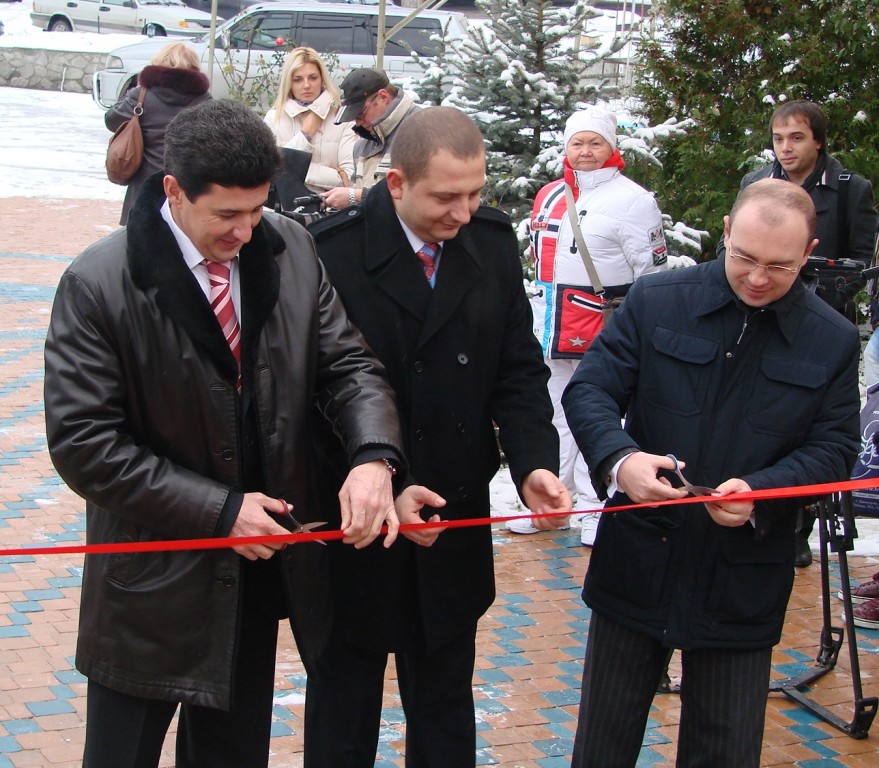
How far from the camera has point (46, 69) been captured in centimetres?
2864

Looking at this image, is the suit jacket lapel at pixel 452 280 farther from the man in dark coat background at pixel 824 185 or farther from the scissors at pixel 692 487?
the man in dark coat background at pixel 824 185

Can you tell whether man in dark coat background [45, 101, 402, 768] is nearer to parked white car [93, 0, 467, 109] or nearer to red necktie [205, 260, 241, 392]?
red necktie [205, 260, 241, 392]

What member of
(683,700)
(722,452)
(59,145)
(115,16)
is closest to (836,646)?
(683,700)

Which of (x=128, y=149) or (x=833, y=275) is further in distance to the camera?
(x=128, y=149)

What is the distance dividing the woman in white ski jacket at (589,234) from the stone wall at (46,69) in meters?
24.6

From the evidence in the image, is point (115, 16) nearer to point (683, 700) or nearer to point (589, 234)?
point (589, 234)

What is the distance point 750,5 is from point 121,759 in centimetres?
765

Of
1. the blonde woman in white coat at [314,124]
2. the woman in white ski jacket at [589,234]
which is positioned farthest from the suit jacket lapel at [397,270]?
the blonde woman in white coat at [314,124]

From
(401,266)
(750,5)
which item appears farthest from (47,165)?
(401,266)

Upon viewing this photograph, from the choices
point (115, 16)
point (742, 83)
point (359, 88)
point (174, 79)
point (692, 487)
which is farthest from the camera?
point (115, 16)

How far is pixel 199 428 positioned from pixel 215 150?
0.63 meters

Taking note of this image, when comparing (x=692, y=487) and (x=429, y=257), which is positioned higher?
(x=429, y=257)

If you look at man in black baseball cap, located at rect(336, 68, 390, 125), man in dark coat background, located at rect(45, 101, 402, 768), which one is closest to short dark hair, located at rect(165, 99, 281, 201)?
man in dark coat background, located at rect(45, 101, 402, 768)

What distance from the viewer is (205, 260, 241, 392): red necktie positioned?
2.87 meters
